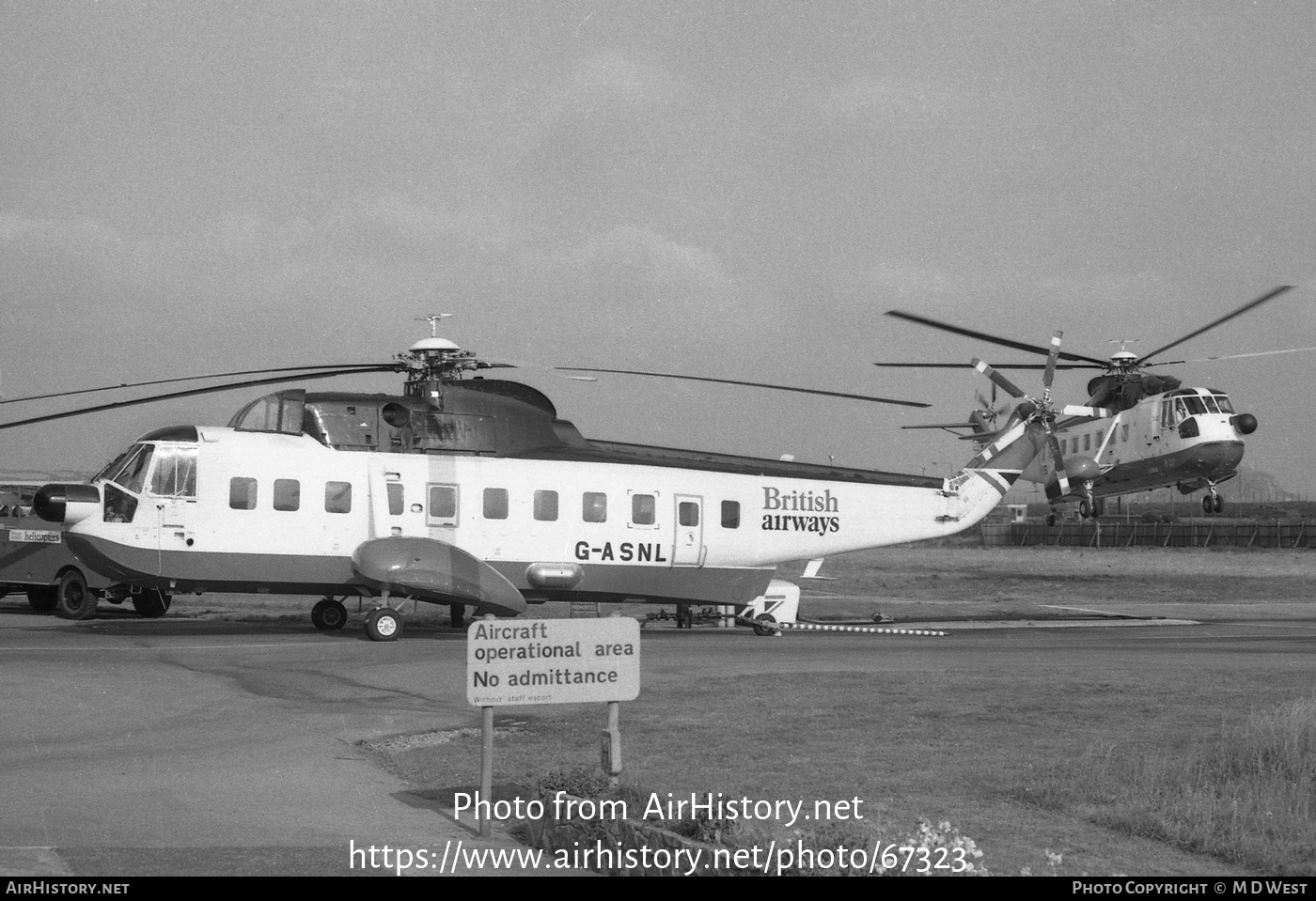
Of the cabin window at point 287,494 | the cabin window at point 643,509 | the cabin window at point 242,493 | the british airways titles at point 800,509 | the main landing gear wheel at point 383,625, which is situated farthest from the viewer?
the british airways titles at point 800,509

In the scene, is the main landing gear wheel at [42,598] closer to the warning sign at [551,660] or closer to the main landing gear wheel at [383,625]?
the main landing gear wheel at [383,625]

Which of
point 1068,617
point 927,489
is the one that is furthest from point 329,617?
point 1068,617

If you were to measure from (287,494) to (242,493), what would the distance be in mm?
776

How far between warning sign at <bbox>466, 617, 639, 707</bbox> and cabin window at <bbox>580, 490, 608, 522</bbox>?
16135 mm

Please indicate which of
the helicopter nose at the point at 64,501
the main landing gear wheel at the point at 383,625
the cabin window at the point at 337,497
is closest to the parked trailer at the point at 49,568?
the helicopter nose at the point at 64,501

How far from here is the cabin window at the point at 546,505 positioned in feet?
81.5

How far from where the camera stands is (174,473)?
22.7 meters

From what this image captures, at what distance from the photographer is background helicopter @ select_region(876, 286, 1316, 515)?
34.1 metres

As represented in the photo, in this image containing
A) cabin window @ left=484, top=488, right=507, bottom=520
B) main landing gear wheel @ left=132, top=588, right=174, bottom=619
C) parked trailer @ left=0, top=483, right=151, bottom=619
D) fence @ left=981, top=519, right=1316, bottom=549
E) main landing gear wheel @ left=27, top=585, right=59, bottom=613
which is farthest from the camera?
fence @ left=981, top=519, right=1316, bottom=549

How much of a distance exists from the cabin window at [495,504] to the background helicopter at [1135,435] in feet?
41.7

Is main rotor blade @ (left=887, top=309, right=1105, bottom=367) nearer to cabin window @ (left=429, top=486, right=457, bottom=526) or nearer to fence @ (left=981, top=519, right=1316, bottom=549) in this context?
cabin window @ (left=429, top=486, right=457, bottom=526)

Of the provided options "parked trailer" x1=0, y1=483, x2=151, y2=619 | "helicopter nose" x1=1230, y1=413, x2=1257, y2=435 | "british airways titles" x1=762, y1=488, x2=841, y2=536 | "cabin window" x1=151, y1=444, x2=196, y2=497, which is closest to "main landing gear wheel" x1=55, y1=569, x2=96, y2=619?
"parked trailer" x1=0, y1=483, x2=151, y2=619
